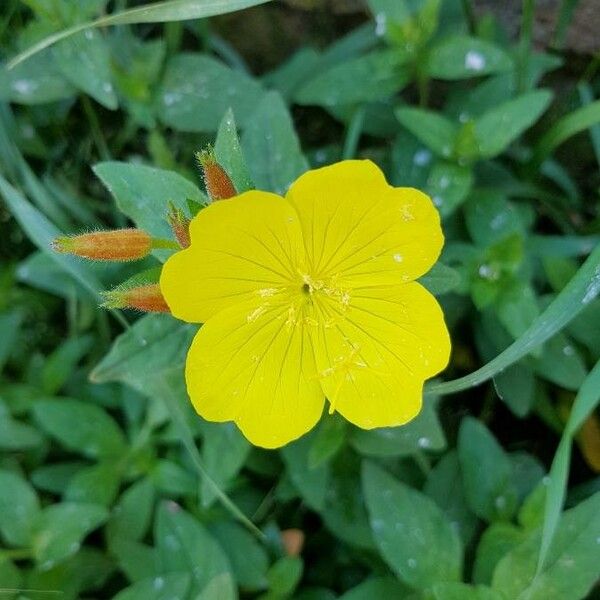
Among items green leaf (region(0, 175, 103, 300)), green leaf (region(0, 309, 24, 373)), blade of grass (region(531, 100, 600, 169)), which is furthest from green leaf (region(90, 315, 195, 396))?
blade of grass (region(531, 100, 600, 169))

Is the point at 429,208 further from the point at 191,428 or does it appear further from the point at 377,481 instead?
the point at 191,428

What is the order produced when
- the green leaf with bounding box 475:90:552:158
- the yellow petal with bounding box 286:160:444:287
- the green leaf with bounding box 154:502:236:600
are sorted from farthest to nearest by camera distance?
the green leaf with bounding box 475:90:552:158, the green leaf with bounding box 154:502:236:600, the yellow petal with bounding box 286:160:444:287

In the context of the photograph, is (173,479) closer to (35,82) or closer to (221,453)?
(221,453)

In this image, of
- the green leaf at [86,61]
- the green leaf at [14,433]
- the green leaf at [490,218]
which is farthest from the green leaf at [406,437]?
the green leaf at [86,61]

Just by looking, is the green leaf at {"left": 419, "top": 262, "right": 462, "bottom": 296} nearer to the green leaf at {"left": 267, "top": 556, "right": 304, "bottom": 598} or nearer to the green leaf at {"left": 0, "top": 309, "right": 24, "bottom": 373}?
the green leaf at {"left": 267, "top": 556, "right": 304, "bottom": 598}

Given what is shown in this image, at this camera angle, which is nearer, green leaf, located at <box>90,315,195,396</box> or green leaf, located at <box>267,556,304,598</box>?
green leaf, located at <box>90,315,195,396</box>

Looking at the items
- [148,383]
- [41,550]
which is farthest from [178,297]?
[41,550]

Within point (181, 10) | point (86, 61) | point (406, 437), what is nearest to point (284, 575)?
point (406, 437)

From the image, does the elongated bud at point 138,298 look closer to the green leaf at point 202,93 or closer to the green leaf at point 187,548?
the green leaf at point 187,548
